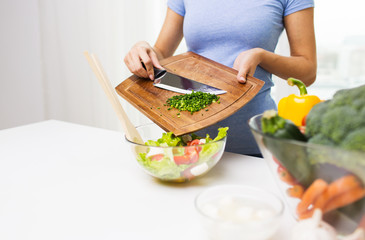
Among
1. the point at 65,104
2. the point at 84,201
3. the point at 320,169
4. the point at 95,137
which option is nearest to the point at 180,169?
the point at 84,201

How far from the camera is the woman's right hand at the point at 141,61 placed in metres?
0.98

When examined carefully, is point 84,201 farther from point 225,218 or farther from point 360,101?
point 360,101

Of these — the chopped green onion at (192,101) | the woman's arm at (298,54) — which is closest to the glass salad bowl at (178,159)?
the chopped green onion at (192,101)

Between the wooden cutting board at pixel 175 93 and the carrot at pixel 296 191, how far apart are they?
11.6 inches

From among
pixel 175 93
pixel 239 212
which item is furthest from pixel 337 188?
pixel 175 93

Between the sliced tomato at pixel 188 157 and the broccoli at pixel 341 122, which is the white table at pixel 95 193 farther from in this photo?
the broccoli at pixel 341 122

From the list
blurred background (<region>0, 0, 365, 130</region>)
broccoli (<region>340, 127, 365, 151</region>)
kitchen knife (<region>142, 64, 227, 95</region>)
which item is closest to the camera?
broccoli (<region>340, 127, 365, 151</region>)

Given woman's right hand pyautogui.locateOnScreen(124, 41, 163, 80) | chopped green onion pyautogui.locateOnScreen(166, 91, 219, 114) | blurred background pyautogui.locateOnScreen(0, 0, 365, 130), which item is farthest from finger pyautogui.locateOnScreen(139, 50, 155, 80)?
blurred background pyautogui.locateOnScreen(0, 0, 365, 130)

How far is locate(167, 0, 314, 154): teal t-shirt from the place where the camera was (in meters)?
1.09

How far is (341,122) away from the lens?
0.41 metres

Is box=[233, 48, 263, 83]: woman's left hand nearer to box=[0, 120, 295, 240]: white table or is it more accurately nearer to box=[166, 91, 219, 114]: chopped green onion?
box=[166, 91, 219, 114]: chopped green onion

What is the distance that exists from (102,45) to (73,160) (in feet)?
6.31

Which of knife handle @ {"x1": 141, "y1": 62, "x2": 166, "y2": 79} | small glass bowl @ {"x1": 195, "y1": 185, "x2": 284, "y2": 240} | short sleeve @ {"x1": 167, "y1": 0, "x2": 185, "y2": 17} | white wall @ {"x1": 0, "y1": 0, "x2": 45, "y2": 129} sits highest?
short sleeve @ {"x1": 167, "y1": 0, "x2": 185, "y2": 17}

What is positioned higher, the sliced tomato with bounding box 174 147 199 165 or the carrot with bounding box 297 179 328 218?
the carrot with bounding box 297 179 328 218
